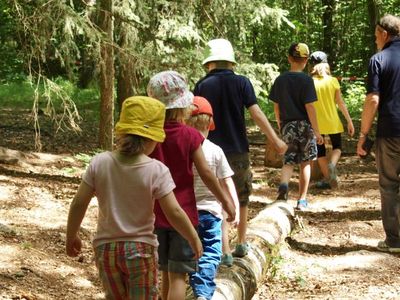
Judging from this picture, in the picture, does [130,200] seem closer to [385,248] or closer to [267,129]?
[267,129]

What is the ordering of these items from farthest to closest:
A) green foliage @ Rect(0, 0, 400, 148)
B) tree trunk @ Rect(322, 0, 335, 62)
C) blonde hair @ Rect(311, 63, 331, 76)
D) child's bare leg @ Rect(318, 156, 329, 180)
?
tree trunk @ Rect(322, 0, 335, 62)
child's bare leg @ Rect(318, 156, 329, 180)
blonde hair @ Rect(311, 63, 331, 76)
green foliage @ Rect(0, 0, 400, 148)

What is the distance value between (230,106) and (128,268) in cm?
234

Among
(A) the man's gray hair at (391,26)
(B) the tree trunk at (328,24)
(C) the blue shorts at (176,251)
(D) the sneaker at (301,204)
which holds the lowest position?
(D) the sneaker at (301,204)

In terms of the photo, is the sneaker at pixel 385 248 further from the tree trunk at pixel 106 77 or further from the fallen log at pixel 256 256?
the tree trunk at pixel 106 77

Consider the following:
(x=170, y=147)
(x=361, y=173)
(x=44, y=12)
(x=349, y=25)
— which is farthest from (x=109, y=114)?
(x=349, y=25)

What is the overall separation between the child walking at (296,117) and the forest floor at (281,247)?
693mm

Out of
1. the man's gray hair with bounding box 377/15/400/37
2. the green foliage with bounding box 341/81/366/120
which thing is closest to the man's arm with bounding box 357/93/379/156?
the man's gray hair with bounding box 377/15/400/37

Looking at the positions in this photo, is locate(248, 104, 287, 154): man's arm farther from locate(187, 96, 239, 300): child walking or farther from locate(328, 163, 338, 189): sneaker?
locate(328, 163, 338, 189): sneaker

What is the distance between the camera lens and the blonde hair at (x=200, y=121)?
14.6 ft

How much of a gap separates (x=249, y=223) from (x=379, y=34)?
245 centimetres

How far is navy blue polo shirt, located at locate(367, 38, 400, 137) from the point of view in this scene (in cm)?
630

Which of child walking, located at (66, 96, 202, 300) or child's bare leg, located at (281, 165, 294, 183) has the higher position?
child walking, located at (66, 96, 202, 300)

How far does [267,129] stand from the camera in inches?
203

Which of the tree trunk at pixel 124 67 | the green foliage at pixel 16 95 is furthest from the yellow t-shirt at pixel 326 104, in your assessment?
the green foliage at pixel 16 95
